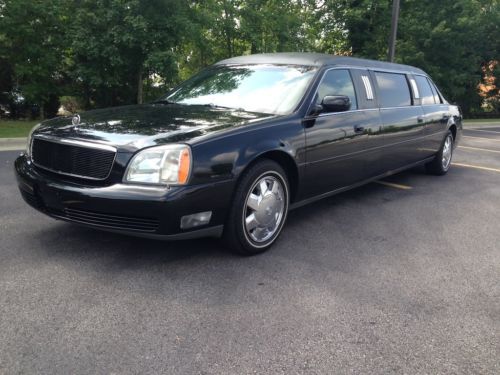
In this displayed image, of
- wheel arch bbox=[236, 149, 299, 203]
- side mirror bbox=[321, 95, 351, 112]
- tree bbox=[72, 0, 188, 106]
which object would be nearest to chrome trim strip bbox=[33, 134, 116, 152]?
wheel arch bbox=[236, 149, 299, 203]

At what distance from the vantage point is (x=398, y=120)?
17.6 ft

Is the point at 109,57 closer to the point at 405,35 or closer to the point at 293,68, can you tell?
the point at 293,68

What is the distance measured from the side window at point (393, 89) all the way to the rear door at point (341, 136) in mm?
295

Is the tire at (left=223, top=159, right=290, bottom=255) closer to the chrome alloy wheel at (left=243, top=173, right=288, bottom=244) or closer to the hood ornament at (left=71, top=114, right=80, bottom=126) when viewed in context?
the chrome alloy wheel at (left=243, top=173, right=288, bottom=244)

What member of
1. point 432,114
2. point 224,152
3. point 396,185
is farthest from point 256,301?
point 432,114

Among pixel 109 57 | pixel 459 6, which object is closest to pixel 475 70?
pixel 459 6

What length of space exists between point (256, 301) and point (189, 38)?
12.2 m

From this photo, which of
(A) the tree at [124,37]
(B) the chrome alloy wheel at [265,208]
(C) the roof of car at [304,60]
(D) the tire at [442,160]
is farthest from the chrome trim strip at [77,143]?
(A) the tree at [124,37]

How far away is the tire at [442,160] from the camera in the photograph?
6.96 m

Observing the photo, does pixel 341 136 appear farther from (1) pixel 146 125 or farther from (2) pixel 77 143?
(2) pixel 77 143

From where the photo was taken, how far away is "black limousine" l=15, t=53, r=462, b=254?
2.96 meters

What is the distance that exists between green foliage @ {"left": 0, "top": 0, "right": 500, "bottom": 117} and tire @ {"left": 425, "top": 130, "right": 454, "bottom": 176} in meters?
Result: 7.76

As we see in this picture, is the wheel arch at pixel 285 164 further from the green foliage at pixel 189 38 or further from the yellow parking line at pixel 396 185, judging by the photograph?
the green foliage at pixel 189 38

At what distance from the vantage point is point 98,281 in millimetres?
2947
